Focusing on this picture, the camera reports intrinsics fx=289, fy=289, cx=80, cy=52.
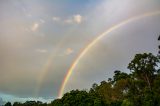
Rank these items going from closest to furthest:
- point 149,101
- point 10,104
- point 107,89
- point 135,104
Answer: point 149,101, point 135,104, point 107,89, point 10,104

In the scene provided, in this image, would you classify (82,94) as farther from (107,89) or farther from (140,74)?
(140,74)

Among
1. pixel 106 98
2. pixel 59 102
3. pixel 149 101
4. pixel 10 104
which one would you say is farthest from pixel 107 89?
pixel 10 104

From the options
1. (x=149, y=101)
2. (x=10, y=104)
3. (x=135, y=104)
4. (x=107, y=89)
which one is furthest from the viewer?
(x=10, y=104)

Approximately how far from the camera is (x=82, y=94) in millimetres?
101000

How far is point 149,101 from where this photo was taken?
273 feet

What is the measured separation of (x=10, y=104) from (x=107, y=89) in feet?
314

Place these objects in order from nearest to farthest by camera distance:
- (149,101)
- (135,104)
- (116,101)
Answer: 1. (149,101)
2. (135,104)
3. (116,101)

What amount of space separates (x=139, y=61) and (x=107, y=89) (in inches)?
695

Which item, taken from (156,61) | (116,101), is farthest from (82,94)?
(156,61)

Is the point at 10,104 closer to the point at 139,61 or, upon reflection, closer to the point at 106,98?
the point at 106,98

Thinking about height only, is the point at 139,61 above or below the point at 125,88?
above

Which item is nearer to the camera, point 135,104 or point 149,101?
point 149,101

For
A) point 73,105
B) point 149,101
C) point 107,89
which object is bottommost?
point 149,101

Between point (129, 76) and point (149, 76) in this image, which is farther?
point (129, 76)
